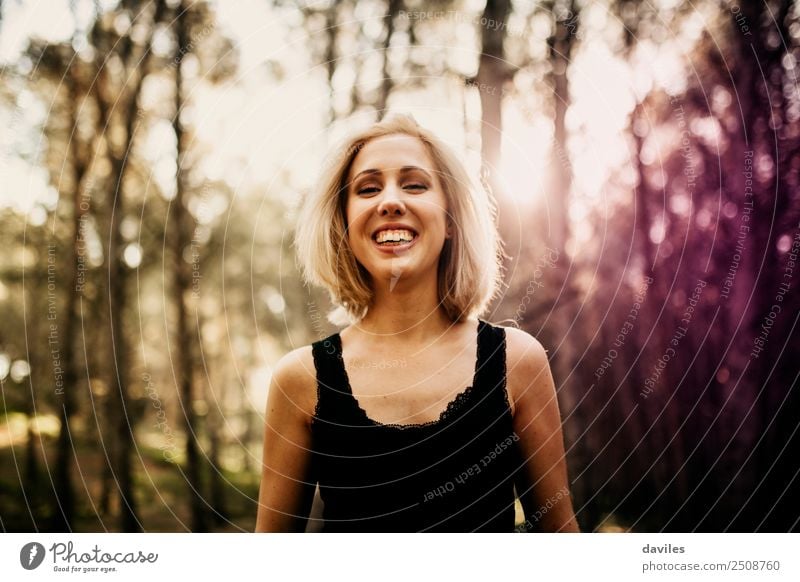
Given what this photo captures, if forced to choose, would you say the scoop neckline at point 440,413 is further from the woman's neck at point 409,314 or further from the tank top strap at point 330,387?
the woman's neck at point 409,314

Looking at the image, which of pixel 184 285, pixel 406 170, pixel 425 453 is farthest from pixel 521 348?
pixel 184 285

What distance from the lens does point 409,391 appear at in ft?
3.51

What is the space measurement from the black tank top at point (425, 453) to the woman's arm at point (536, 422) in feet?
0.06

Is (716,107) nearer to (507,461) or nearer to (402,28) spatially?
(402,28)

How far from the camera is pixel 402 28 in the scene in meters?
1.58

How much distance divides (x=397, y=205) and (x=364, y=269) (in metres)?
0.17

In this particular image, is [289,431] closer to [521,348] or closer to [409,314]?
[409,314]

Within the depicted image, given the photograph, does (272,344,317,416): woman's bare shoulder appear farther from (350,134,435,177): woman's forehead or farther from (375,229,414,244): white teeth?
(350,134,435,177): woman's forehead

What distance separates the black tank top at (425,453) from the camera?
1.03 m

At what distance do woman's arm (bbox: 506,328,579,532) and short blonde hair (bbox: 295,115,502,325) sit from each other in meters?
0.14

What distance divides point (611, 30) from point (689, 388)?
1.01 m

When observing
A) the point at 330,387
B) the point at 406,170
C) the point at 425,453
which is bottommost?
the point at 425,453
